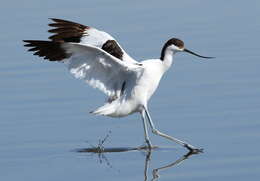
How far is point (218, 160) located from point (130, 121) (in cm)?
212

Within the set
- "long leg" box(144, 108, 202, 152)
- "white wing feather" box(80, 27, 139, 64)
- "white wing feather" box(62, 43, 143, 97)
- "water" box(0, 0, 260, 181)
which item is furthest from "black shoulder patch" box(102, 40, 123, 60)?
"long leg" box(144, 108, 202, 152)

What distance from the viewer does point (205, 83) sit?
13125 mm

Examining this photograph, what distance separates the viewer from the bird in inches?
436

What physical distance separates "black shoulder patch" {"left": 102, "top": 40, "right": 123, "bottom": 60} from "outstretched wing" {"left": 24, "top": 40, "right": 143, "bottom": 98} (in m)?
0.43

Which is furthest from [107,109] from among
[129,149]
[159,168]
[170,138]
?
[159,168]

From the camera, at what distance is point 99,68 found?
1145 centimetres

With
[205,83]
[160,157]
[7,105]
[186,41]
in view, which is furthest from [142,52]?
[160,157]

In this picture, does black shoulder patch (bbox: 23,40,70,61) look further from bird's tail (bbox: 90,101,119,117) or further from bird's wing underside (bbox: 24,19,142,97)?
bird's tail (bbox: 90,101,119,117)

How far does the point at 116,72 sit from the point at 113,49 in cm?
84

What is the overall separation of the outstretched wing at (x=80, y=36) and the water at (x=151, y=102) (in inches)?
28.9

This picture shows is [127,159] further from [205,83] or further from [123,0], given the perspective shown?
[123,0]

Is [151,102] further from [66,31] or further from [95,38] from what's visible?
[66,31]

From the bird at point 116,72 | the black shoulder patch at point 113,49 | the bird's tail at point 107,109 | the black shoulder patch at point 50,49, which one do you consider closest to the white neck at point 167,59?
the bird at point 116,72

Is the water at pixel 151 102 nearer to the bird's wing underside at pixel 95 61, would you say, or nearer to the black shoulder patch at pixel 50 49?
the bird's wing underside at pixel 95 61
